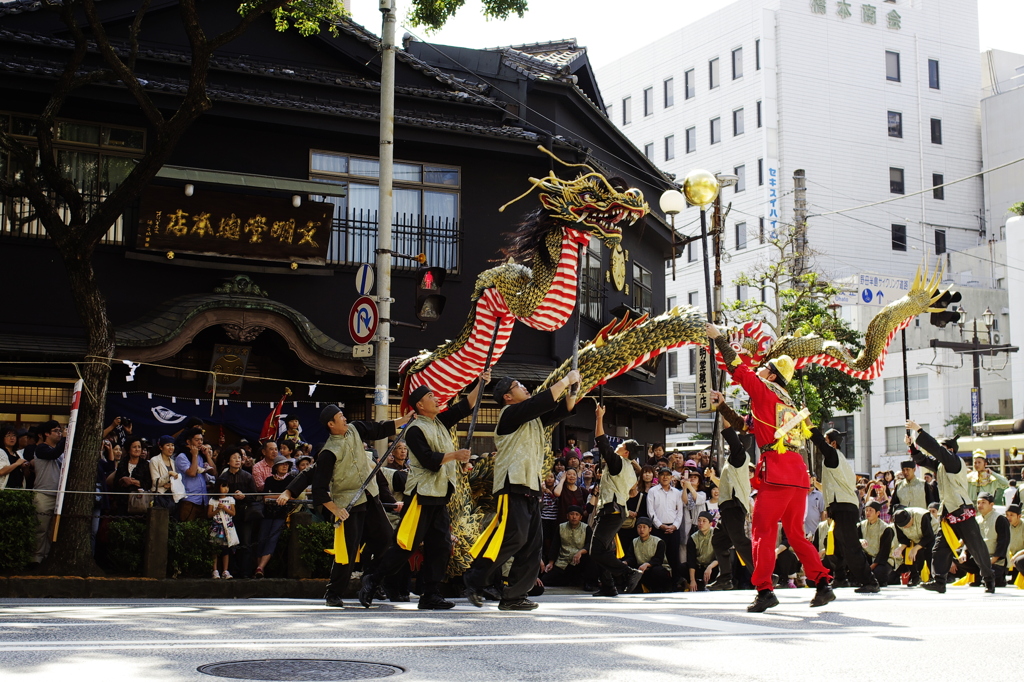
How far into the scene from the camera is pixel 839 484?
1142 cm

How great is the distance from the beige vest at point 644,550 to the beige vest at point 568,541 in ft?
2.34

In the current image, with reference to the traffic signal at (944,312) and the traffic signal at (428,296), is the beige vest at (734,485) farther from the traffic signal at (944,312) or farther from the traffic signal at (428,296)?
the traffic signal at (428,296)

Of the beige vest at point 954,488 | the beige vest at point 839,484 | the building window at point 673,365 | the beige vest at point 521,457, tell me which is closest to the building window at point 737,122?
the building window at point 673,365

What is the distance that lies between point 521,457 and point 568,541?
5.21m

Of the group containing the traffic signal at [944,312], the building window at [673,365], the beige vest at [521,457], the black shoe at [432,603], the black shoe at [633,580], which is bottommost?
the black shoe at [633,580]

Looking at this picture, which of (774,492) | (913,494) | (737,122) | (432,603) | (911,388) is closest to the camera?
(774,492)

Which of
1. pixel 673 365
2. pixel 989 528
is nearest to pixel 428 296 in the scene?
pixel 989 528

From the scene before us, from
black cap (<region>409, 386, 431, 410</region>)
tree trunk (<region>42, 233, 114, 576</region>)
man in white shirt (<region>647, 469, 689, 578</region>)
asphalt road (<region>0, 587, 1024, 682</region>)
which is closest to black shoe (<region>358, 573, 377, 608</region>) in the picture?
asphalt road (<region>0, 587, 1024, 682</region>)

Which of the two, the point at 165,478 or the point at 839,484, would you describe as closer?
the point at 839,484

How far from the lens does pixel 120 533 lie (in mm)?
12039

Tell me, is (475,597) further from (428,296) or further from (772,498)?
(428,296)

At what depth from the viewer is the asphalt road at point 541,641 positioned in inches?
212

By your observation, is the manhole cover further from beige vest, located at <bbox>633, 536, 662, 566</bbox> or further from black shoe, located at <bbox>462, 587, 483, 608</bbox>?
beige vest, located at <bbox>633, 536, 662, 566</bbox>

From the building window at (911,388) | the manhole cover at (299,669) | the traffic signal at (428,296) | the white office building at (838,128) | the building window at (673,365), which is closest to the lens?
the manhole cover at (299,669)
